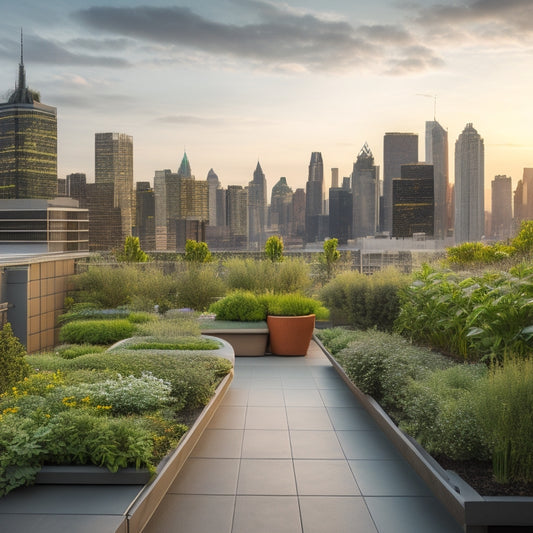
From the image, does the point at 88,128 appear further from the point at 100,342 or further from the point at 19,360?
the point at 19,360

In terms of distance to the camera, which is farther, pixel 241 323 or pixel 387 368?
pixel 241 323

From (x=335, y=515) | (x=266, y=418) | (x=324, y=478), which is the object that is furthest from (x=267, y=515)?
(x=266, y=418)

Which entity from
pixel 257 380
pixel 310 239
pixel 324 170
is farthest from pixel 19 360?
pixel 324 170

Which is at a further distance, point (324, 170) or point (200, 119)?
point (324, 170)

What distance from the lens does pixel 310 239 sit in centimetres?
4112

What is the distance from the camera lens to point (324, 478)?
3.71 m

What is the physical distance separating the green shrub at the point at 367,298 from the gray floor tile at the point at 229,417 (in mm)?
3840

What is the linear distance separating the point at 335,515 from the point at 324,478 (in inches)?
22.3

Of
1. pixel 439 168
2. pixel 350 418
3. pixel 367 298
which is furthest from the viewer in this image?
pixel 439 168

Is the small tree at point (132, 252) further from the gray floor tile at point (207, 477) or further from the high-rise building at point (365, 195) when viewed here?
the high-rise building at point (365, 195)

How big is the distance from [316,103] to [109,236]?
1091 inches

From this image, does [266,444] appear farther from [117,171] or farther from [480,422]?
[117,171]

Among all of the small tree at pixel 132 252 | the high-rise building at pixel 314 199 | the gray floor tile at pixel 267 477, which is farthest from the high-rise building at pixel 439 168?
the gray floor tile at pixel 267 477

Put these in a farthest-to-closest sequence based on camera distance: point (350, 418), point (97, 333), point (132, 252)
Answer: point (132, 252), point (97, 333), point (350, 418)
